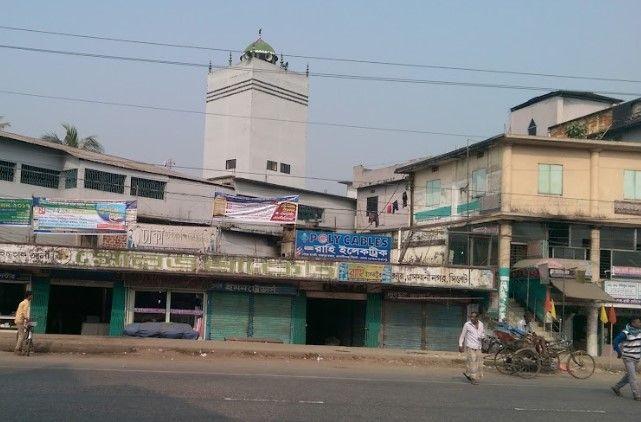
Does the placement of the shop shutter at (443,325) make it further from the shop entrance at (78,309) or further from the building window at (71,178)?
the building window at (71,178)

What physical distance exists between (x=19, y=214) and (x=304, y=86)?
112 ft

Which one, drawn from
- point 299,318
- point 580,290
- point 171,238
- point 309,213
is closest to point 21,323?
point 171,238

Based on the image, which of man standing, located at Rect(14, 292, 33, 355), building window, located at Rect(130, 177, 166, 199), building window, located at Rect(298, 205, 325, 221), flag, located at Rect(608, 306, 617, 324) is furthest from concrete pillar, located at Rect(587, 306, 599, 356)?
man standing, located at Rect(14, 292, 33, 355)

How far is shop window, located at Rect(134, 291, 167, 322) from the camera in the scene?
27656mm

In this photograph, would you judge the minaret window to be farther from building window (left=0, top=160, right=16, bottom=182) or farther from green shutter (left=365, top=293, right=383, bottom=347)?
building window (left=0, top=160, right=16, bottom=182)

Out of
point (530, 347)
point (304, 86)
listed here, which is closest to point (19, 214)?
point (530, 347)

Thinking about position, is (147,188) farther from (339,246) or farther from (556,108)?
(556,108)

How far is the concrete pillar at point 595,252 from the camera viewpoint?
101ft

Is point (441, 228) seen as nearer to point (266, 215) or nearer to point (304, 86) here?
point (266, 215)

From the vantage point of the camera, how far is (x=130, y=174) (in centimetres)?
3672

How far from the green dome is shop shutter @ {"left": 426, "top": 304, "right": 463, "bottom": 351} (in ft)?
111

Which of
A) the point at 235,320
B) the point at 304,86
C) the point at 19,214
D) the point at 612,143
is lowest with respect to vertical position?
the point at 235,320

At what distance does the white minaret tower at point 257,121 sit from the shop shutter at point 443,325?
2510cm

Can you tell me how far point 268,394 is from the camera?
1191cm
